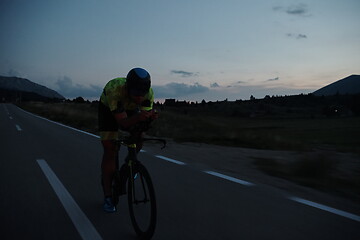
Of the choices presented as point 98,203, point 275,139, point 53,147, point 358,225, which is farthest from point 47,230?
point 275,139

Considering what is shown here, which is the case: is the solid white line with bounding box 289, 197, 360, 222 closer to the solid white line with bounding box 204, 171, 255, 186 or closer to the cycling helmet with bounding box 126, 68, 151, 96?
the solid white line with bounding box 204, 171, 255, 186

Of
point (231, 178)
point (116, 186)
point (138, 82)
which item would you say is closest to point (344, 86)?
point (231, 178)

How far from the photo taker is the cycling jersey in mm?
3350

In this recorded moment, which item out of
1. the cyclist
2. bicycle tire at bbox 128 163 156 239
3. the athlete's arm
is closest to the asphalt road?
bicycle tire at bbox 128 163 156 239

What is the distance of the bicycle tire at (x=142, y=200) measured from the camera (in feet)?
10.3

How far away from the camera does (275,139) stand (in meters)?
12.3

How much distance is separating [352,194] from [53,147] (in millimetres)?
8234

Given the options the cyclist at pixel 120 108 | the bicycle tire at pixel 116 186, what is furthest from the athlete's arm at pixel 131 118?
the bicycle tire at pixel 116 186

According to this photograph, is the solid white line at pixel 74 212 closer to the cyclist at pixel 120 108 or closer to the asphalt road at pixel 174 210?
the asphalt road at pixel 174 210

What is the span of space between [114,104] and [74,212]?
173 cm

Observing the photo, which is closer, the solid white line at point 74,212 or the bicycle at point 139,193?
the bicycle at point 139,193

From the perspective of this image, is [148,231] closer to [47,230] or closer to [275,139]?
[47,230]

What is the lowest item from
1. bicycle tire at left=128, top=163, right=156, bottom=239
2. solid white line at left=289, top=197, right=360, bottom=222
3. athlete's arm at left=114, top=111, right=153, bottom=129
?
solid white line at left=289, top=197, right=360, bottom=222

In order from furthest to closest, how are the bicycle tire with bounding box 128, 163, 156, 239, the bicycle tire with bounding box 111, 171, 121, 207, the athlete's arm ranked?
the bicycle tire with bounding box 111, 171, 121, 207, the bicycle tire with bounding box 128, 163, 156, 239, the athlete's arm
